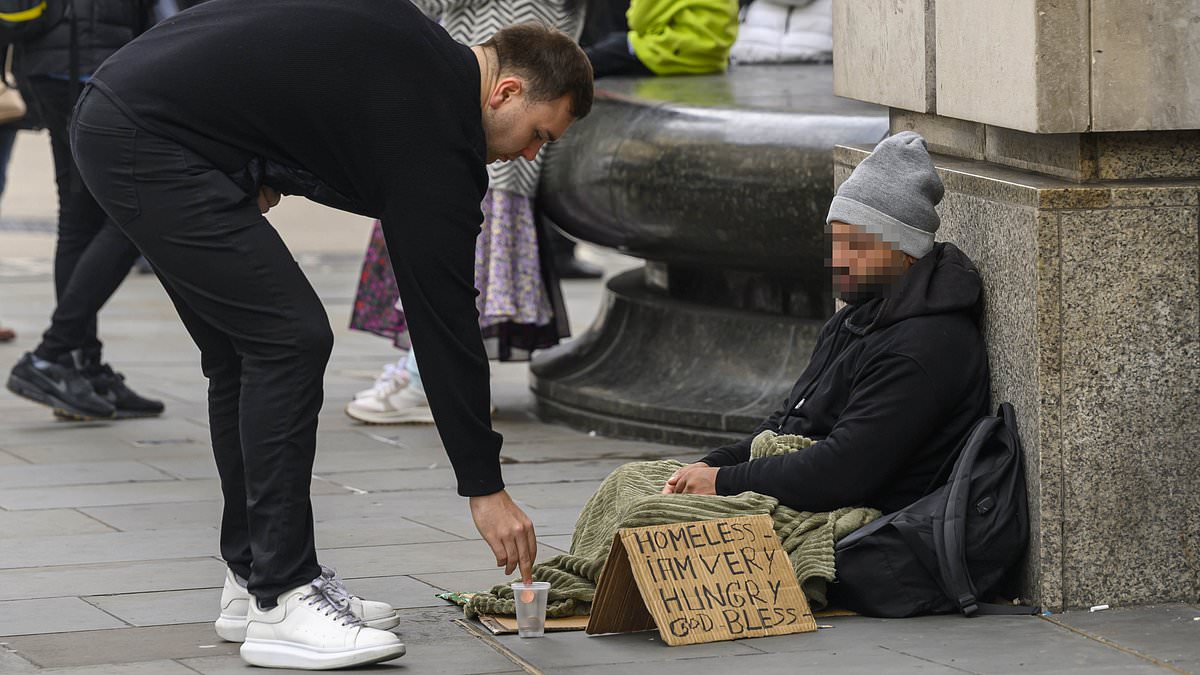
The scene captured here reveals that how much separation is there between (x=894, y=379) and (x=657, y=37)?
3827mm

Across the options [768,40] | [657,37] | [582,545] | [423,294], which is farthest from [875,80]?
[768,40]

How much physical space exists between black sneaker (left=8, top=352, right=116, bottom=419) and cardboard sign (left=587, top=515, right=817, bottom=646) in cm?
342

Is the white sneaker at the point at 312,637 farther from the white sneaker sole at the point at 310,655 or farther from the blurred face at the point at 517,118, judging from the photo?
the blurred face at the point at 517,118

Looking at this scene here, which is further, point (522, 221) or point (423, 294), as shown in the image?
point (522, 221)

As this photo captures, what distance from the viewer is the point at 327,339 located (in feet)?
12.4

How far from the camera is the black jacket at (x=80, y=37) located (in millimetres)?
6770

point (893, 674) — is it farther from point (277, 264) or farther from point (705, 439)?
point (705, 439)

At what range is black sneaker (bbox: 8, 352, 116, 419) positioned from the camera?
22.3ft

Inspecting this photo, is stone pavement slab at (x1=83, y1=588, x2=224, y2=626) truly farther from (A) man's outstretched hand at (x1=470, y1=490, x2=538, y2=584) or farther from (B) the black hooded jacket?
(B) the black hooded jacket

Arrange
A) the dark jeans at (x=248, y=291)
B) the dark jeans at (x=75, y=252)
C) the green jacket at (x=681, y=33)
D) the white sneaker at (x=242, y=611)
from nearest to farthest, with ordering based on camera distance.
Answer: the dark jeans at (x=248, y=291) < the white sneaker at (x=242, y=611) < the dark jeans at (x=75, y=252) < the green jacket at (x=681, y=33)

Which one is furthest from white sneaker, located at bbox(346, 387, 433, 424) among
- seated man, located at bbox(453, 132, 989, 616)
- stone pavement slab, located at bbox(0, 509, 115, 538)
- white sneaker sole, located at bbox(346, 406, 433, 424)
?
seated man, located at bbox(453, 132, 989, 616)

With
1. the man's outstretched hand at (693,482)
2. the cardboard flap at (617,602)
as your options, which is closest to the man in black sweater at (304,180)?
the cardboard flap at (617,602)

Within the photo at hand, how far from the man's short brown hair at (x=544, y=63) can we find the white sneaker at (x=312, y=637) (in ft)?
3.44

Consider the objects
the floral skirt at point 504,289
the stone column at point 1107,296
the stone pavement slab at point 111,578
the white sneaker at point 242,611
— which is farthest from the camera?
the floral skirt at point 504,289
